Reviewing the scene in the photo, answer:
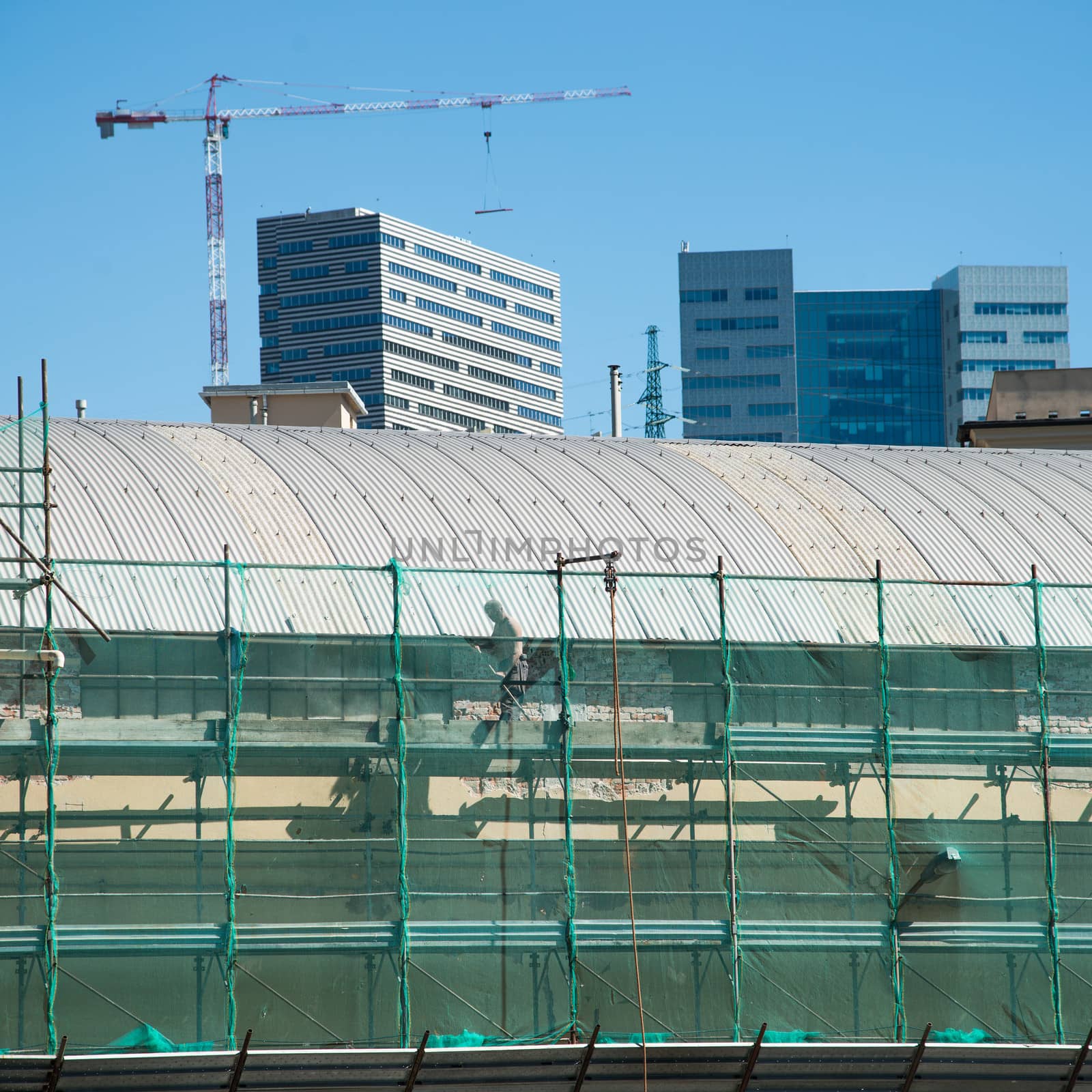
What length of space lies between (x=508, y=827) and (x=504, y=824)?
6 cm

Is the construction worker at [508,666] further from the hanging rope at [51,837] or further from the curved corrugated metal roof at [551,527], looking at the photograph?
the hanging rope at [51,837]

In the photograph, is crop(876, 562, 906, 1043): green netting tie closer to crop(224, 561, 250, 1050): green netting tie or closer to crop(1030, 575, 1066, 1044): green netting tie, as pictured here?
crop(1030, 575, 1066, 1044): green netting tie

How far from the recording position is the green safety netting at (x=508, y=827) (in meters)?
20.6

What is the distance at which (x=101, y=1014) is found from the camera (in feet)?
66.3

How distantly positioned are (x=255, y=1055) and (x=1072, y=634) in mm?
14894

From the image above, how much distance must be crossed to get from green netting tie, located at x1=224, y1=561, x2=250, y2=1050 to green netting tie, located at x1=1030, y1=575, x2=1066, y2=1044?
11204 millimetres

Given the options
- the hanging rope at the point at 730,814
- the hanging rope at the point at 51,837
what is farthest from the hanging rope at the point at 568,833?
the hanging rope at the point at 51,837

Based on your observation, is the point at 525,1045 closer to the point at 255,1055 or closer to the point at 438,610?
the point at 255,1055

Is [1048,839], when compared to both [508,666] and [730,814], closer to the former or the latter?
[730,814]

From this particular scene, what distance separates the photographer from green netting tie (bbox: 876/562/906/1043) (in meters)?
22.1

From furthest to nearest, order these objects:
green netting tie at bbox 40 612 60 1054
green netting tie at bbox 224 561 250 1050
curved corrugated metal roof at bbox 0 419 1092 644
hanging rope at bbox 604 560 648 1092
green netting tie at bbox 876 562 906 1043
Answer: curved corrugated metal roof at bbox 0 419 1092 644
green netting tie at bbox 876 562 906 1043
hanging rope at bbox 604 560 648 1092
green netting tie at bbox 224 561 250 1050
green netting tie at bbox 40 612 60 1054

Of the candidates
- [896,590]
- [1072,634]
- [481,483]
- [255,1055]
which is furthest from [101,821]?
[1072,634]

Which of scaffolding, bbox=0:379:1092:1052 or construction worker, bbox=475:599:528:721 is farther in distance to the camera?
construction worker, bbox=475:599:528:721

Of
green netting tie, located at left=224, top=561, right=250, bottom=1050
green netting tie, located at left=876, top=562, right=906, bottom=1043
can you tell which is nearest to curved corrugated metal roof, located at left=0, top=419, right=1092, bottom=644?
green netting tie, located at left=876, top=562, right=906, bottom=1043
